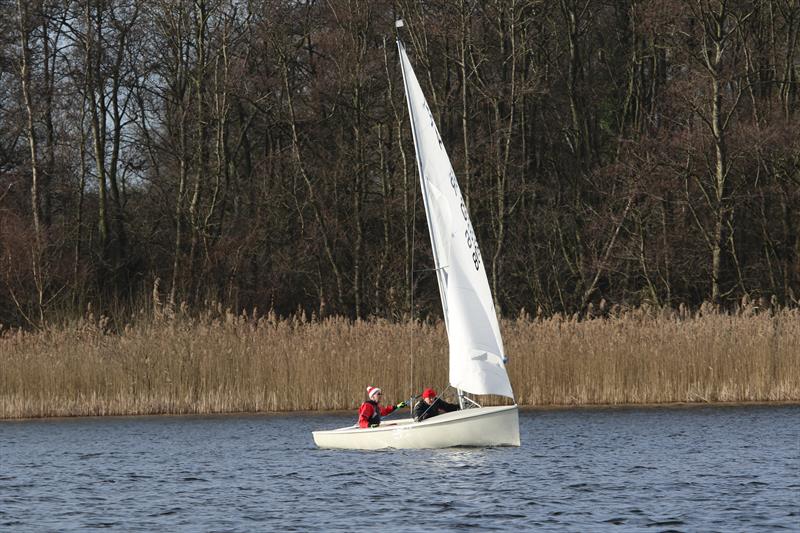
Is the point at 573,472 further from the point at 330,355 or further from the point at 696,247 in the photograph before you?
the point at 696,247

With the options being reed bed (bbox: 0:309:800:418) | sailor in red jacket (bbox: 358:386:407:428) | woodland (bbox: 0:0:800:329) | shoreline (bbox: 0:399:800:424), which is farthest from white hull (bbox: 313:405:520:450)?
woodland (bbox: 0:0:800:329)

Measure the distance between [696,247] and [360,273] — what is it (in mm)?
9230

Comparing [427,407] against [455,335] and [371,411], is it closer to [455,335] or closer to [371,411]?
[371,411]

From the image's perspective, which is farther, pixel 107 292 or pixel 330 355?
pixel 107 292

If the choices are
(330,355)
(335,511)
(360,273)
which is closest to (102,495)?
(335,511)

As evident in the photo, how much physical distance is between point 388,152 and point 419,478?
2452 centimetres

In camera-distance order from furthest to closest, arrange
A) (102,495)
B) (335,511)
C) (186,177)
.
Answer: (186,177), (102,495), (335,511)

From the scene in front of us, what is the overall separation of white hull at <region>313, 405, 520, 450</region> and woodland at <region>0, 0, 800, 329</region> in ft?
54.8

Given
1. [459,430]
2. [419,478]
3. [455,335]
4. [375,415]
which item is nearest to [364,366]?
[375,415]

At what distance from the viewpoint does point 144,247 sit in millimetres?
42906

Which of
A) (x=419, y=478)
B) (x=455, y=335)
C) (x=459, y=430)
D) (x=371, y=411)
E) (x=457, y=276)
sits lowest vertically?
(x=419, y=478)

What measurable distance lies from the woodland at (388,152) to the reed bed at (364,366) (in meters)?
8.41

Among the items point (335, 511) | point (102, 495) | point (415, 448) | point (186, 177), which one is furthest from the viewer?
point (186, 177)

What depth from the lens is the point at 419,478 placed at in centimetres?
1861
